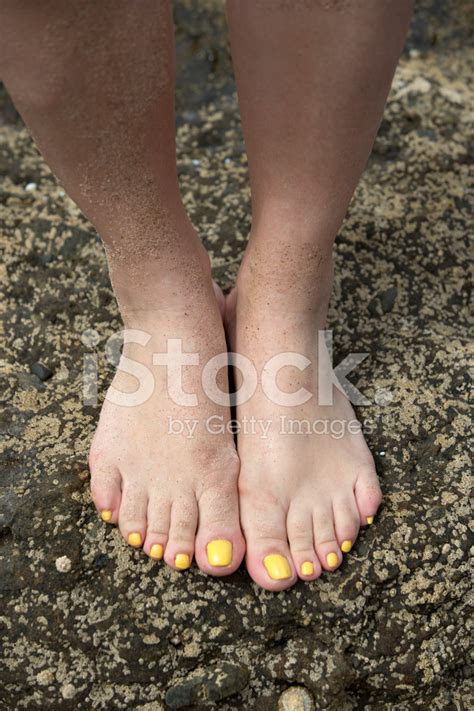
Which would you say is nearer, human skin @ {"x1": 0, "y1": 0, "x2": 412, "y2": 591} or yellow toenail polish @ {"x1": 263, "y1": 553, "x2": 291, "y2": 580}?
human skin @ {"x1": 0, "y1": 0, "x2": 412, "y2": 591}

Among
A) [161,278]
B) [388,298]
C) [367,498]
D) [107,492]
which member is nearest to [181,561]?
[107,492]

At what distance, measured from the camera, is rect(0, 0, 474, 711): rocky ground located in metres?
1.01

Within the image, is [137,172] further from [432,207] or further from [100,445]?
[432,207]

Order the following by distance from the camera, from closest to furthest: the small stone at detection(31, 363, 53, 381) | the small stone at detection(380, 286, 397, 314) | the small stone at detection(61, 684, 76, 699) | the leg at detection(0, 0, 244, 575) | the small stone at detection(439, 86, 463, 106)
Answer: the leg at detection(0, 0, 244, 575), the small stone at detection(61, 684, 76, 699), the small stone at detection(31, 363, 53, 381), the small stone at detection(380, 286, 397, 314), the small stone at detection(439, 86, 463, 106)

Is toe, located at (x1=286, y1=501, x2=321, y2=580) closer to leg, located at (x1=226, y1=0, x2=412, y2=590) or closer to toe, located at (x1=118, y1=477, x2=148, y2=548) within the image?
leg, located at (x1=226, y1=0, x2=412, y2=590)

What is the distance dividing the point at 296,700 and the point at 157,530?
0.29m

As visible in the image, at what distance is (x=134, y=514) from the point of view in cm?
106

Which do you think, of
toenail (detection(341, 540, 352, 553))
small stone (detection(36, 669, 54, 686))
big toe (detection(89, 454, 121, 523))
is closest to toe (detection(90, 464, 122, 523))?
big toe (detection(89, 454, 121, 523))

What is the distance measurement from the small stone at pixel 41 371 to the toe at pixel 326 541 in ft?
1.66

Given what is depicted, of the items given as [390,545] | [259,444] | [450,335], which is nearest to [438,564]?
[390,545]

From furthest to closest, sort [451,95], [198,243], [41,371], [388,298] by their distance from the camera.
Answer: [451,95], [388,298], [41,371], [198,243]

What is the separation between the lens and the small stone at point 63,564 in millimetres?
1035

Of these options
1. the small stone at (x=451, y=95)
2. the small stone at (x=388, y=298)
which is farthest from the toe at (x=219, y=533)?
the small stone at (x=451, y=95)

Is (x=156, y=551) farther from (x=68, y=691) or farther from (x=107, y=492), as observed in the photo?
(x=68, y=691)
